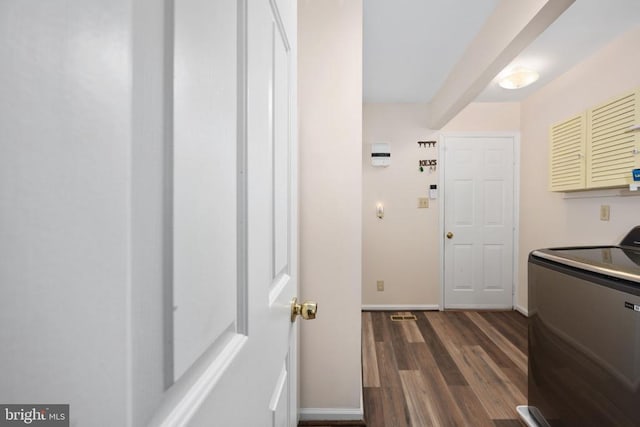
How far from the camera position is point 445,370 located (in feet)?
7.81

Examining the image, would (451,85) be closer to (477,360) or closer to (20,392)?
(477,360)

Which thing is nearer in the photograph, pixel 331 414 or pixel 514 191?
pixel 331 414

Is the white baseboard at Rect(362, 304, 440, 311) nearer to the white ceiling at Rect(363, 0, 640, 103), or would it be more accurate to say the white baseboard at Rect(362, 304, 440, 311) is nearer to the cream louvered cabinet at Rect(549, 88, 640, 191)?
the cream louvered cabinet at Rect(549, 88, 640, 191)

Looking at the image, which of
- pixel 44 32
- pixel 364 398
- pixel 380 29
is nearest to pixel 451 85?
pixel 380 29

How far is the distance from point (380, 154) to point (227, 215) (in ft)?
11.7

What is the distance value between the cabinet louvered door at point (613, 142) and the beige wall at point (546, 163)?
9.9 inches

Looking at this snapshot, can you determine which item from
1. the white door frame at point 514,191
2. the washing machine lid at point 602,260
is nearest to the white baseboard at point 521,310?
the white door frame at point 514,191

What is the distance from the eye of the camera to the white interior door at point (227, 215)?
0.91 ft

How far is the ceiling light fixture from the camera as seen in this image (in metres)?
2.71

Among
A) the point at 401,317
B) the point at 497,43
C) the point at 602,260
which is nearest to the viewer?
the point at 602,260

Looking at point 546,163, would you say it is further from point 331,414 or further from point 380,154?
point 331,414

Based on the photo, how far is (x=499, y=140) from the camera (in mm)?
3736

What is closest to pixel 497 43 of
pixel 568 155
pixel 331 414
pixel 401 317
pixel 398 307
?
pixel 568 155

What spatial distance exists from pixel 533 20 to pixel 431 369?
233cm
